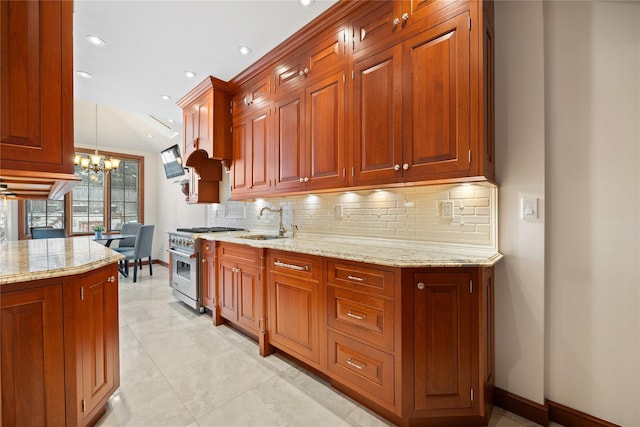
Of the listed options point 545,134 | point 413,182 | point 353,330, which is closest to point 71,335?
point 353,330

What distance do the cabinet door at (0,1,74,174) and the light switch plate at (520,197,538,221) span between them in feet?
8.32

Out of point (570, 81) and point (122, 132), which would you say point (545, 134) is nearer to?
point (570, 81)

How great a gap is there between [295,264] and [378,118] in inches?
47.6

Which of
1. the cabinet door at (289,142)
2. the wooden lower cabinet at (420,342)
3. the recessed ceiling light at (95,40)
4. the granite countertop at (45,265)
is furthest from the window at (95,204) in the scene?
the wooden lower cabinet at (420,342)

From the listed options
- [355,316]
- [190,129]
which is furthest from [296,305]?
[190,129]

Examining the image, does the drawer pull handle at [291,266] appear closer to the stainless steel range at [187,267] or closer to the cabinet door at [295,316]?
the cabinet door at [295,316]

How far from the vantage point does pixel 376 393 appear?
1596 mm

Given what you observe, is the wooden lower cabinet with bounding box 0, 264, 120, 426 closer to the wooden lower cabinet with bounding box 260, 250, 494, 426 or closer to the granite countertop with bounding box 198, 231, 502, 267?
the granite countertop with bounding box 198, 231, 502, 267

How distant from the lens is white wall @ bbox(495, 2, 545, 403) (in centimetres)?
159

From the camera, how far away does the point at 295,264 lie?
206cm

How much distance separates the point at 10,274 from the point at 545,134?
9.14ft

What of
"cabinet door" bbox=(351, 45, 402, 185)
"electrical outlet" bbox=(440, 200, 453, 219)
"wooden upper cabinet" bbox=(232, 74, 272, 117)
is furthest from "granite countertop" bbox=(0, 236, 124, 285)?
"electrical outlet" bbox=(440, 200, 453, 219)

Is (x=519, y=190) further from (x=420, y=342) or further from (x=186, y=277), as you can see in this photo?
(x=186, y=277)

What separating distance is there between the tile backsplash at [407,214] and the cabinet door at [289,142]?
1.14 feet
